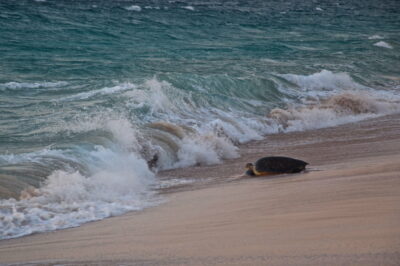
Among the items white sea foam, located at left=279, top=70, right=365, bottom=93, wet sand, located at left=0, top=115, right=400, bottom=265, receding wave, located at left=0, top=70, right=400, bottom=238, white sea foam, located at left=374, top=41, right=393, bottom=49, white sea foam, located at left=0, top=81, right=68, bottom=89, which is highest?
white sea foam, located at left=374, top=41, right=393, bottom=49

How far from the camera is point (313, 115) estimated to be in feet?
39.7

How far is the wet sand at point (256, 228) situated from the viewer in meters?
3.73

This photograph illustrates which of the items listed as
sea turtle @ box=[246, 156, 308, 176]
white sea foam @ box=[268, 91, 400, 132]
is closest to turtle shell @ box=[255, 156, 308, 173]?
sea turtle @ box=[246, 156, 308, 176]

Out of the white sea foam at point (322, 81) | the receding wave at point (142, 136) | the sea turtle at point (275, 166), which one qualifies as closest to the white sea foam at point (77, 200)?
the receding wave at point (142, 136)

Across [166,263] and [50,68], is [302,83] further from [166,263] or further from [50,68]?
[166,263]

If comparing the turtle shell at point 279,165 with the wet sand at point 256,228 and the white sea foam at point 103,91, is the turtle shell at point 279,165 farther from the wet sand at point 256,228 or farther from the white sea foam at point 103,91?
the white sea foam at point 103,91

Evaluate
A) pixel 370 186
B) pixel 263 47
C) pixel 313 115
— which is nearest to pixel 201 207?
pixel 370 186

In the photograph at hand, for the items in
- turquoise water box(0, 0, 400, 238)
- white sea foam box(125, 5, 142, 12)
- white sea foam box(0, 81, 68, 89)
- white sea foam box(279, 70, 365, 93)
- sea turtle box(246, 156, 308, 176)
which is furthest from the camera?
white sea foam box(125, 5, 142, 12)

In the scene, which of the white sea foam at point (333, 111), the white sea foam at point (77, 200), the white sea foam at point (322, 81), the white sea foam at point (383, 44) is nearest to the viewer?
the white sea foam at point (77, 200)

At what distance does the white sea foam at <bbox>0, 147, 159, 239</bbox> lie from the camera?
5.40 metres

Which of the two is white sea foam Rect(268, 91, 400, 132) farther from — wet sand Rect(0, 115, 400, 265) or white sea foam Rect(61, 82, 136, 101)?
wet sand Rect(0, 115, 400, 265)

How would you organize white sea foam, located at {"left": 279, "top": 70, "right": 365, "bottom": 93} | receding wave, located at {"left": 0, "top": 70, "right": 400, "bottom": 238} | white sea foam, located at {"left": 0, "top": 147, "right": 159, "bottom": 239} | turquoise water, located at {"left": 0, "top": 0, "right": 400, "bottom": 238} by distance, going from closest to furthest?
white sea foam, located at {"left": 0, "top": 147, "right": 159, "bottom": 239}
receding wave, located at {"left": 0, "top": 70, "right": 400, "bottom": 238}
turquoise water, located at {"left": 0, "top": 0, "right": 400, "bottom": 238}
white sea foam, located at {"left": 279, "top": 70, "right": 365, "bottom": 93}

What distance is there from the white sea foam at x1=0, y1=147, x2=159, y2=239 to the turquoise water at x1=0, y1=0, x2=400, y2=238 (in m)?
0.02

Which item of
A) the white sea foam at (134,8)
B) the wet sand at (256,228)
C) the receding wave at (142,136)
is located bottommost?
the wet sand at (256,228)
